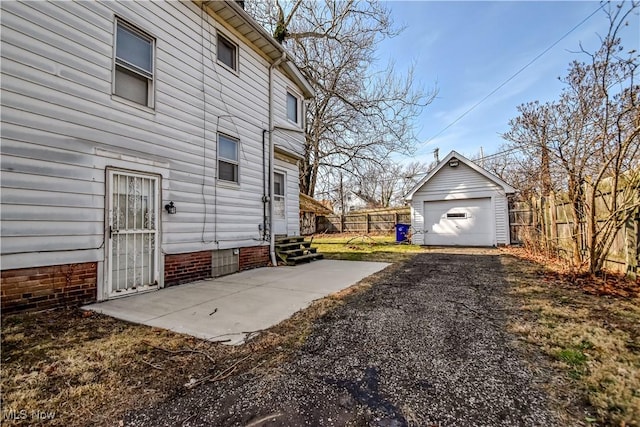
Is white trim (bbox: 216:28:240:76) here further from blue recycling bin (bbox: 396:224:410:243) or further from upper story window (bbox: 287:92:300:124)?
blue recycling bin (bbox: 396:224:410:243)

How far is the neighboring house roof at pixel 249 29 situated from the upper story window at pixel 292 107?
2.34ft

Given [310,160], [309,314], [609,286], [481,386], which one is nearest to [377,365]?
[481,386]

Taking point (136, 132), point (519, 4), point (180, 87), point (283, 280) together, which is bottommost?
point (283, 280)

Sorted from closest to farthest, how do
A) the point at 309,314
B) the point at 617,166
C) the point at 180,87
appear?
the point at 309,314, the point at 617,166, the point at 180,87

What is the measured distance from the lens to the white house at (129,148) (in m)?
3.47

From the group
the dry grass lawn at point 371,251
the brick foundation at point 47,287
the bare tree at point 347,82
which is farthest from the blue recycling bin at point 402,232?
the brick foundation at point 47,287

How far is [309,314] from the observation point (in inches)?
142

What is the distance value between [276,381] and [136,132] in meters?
4.59

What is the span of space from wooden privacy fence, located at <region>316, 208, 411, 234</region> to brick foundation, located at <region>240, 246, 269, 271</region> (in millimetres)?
12731

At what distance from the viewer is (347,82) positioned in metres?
16.3

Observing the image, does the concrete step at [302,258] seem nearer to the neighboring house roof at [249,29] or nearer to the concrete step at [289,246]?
the concrete step at [289,246]

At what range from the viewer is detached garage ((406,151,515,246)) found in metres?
12.0

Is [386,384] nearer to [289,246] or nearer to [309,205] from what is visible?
[289,246]

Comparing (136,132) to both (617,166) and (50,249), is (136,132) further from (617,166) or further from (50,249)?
(617,166)
